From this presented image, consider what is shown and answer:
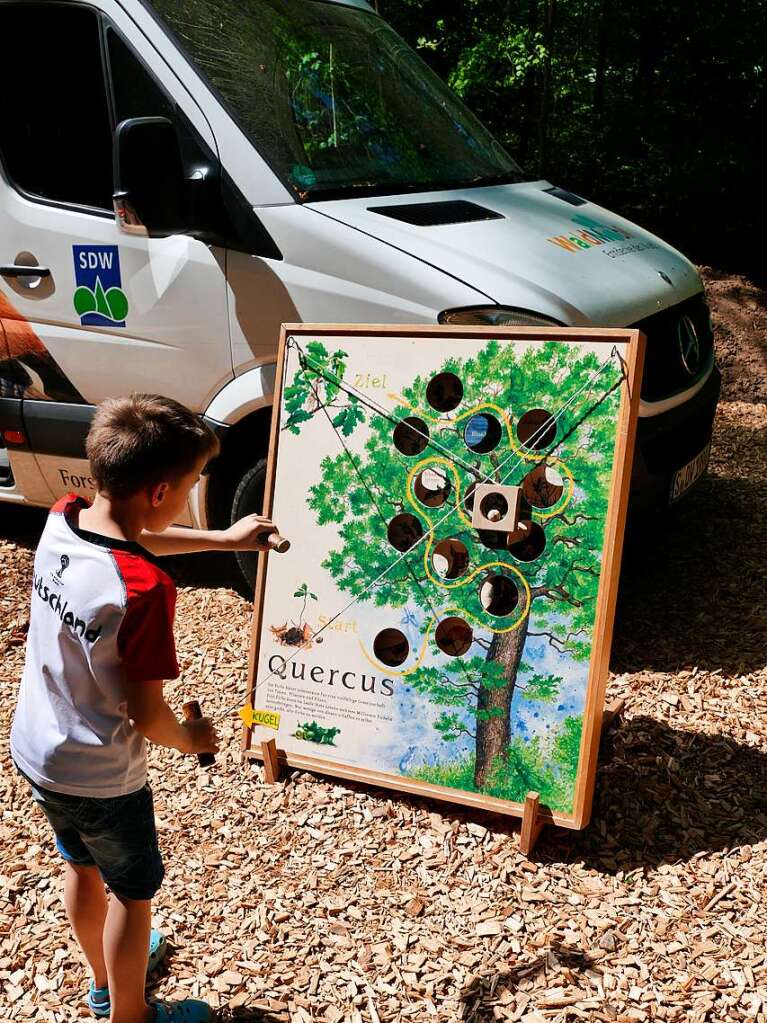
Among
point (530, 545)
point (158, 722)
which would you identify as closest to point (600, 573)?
point (530, 545)

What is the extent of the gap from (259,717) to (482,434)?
1.22m

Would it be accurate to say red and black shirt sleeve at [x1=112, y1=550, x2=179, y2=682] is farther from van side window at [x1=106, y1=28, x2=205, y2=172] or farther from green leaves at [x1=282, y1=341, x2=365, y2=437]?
van side window at [x1=106, y1=28, x2=205, y2=172]

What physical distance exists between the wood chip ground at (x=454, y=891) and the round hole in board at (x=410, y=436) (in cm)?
116

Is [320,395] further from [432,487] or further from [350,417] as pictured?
[432,487]

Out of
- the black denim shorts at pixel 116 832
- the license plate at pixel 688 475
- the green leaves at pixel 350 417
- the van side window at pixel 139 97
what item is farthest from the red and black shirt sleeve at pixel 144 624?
the license plate at pixel 688 475

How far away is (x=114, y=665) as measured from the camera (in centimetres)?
197

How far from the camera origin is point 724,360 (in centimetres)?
814

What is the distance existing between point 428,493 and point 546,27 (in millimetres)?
10331

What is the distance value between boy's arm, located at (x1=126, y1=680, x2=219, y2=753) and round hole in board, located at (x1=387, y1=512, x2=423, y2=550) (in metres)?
1.22

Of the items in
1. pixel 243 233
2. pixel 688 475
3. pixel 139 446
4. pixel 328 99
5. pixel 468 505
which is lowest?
pixel 688 475

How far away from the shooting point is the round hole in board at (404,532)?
3.20 m

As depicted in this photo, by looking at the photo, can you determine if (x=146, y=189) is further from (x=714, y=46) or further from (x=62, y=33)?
(x=714, y=46)

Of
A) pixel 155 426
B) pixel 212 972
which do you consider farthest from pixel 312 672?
pixel 155 426

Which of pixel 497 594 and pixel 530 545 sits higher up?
pixel 530 545
